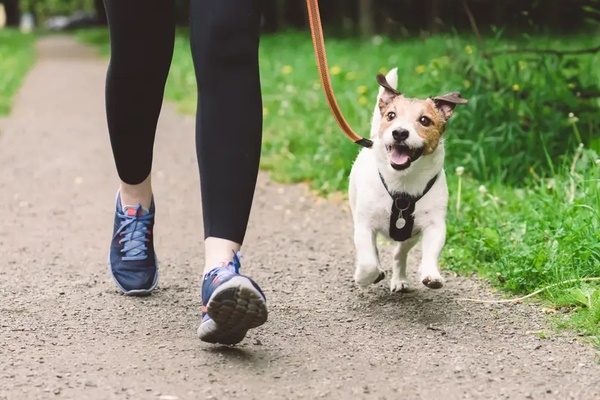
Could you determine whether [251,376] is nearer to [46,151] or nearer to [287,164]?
[287,164]

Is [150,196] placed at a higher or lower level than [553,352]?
higher

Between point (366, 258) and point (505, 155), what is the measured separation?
240cm

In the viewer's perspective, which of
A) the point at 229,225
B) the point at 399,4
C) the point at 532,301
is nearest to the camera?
the point at 229,225

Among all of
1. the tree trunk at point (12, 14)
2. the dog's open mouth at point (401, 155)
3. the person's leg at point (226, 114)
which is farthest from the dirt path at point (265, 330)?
the tree trunk at point (12, 14)

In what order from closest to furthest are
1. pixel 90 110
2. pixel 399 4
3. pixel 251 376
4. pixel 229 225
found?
1. pixel 251 376
2. pixel 229 225
3. pixel 90 110
4. pixel 399 4

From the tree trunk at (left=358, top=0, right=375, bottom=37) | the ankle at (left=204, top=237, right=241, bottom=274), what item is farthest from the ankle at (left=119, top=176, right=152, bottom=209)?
the tree trunk at (left=358, top=0, right=375, bottom=37)

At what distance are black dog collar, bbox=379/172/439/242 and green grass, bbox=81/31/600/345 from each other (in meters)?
0.52

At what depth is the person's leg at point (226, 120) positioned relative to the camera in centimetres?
260

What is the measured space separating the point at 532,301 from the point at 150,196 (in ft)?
4.78

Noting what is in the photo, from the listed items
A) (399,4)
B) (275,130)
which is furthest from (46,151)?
(399,4)

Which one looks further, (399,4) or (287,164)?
(399,4)

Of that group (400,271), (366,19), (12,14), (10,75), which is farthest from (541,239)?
(12,14)

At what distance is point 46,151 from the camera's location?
22.9 feet

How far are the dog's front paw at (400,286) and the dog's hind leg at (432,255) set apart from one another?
1.10 feet
